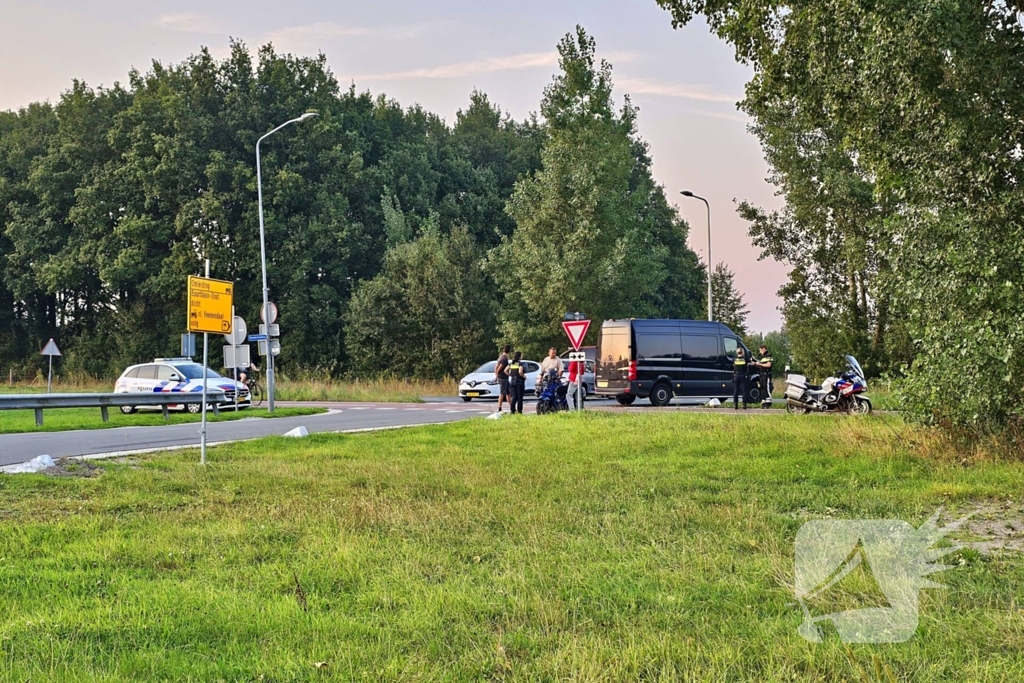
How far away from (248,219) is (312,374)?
938 centimetres

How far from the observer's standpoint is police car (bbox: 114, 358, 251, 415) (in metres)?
27.6

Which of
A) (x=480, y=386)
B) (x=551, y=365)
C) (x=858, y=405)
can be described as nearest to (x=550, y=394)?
(x=551, y=365)

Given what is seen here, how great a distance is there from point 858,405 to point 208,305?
1553 cm

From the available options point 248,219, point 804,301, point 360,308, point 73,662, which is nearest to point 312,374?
point 360,308

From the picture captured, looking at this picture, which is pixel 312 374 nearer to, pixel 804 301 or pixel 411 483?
pixel 804 301

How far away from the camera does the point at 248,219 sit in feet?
164

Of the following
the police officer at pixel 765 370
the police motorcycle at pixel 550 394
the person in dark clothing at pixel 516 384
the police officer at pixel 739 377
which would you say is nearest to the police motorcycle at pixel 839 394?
the police officer at pixel 739 377

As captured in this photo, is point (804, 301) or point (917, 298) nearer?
point (917, 298)

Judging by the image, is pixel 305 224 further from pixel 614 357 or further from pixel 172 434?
pixel 172 434

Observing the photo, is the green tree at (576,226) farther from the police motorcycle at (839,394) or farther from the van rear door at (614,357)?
the police motorcycle at (839,394)

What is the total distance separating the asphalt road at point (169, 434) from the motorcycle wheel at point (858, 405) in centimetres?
961

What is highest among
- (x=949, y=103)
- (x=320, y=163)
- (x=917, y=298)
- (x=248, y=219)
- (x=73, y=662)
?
(x=320, y=163)

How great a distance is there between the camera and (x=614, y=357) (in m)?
29.6

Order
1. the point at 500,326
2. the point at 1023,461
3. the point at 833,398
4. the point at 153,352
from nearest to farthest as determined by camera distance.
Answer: the point at 1023,461 < the point at 833,398 < the point at 500,326 < the point at 153,352
